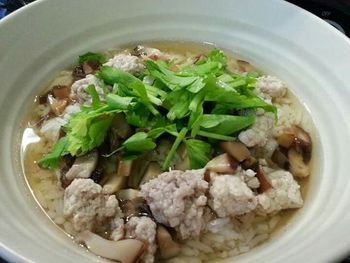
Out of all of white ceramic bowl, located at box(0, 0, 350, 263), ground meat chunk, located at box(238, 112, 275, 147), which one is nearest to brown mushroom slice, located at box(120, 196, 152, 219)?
white ceramic bowl, located at box(0, 0, 350, 263)

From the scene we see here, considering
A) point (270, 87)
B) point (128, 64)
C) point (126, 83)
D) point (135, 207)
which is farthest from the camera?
point (270, 87)

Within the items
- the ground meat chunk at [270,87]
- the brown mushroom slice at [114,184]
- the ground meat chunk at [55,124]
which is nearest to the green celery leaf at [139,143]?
the brown mushroom slice at [114,184]

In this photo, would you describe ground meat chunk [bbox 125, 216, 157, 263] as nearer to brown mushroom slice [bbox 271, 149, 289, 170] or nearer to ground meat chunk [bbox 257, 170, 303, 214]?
ground meat chunk [bbox 257, 170, 303, 214]

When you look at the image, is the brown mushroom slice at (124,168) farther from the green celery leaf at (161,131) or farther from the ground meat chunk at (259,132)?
the ground meat chunk at (259,132)

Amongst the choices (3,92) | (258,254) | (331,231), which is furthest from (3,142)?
(331,231)

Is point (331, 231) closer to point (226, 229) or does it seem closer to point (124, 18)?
point (226, 229)

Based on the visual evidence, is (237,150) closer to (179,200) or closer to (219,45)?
(179,200)

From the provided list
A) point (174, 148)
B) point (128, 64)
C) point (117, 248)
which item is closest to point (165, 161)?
point (174, 148)
